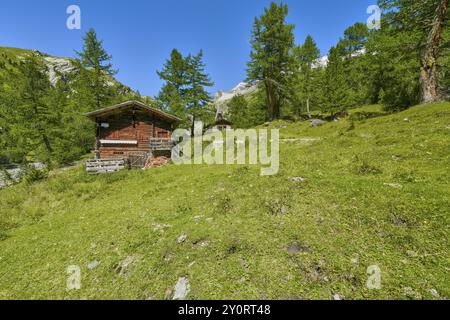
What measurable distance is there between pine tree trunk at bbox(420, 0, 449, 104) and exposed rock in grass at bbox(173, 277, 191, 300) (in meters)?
25.4

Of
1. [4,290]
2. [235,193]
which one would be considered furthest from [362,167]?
[4,290]

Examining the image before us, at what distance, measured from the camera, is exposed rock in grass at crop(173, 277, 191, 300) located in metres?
4.57

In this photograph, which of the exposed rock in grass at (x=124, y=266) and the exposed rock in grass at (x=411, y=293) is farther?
the exposed rock in grass at (x=124, y=266)

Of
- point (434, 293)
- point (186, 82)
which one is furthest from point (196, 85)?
point (434, 293)

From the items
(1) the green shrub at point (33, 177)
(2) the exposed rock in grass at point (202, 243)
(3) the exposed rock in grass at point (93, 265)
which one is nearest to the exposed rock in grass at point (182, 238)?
(2) the exposed rock in grass at point (202, 243)

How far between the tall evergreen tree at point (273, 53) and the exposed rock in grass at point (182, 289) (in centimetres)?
3562

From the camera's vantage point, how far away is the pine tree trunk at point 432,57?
18.0 metres

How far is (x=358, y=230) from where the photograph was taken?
5613mm

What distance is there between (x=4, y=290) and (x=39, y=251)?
73.9 inches

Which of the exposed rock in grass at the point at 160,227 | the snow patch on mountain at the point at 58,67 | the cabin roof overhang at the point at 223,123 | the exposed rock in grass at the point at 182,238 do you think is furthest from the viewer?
the snow patch on mountain at the point at 58,67

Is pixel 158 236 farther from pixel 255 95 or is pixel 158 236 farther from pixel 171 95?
pixel 255 95

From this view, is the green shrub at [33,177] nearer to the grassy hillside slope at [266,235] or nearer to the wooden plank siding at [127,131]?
the wooden plank siding at [127,131]

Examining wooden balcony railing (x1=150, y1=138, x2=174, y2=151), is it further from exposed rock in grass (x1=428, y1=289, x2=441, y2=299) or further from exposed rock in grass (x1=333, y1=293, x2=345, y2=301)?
exposed rock in grass (x1=428, y1=289, x2=441, y2=299)
